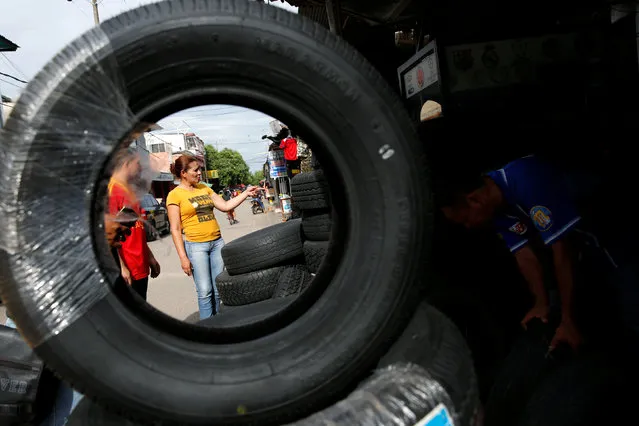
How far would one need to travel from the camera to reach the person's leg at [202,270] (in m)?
4.34

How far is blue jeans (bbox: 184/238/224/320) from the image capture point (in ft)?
14.3

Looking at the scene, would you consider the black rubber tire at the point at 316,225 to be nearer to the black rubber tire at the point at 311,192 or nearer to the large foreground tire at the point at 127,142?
the black rubber tire at the point at 311,192

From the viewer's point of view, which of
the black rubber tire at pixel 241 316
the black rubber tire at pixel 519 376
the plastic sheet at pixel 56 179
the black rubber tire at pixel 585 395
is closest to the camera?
the plastic sheet at pixel 56 179

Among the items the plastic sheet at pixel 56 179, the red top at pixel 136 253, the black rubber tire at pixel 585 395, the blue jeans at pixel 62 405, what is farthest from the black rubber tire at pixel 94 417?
the red top at pixel 136 253

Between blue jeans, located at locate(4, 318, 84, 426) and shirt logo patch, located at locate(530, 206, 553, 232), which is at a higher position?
shirt logo patch, located at locate(530, 206, 553, 232)

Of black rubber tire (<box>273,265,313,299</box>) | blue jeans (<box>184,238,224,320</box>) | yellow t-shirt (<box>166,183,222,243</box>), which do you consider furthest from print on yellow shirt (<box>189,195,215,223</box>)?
black rubber tire (<box>273,265,313,299</box>)

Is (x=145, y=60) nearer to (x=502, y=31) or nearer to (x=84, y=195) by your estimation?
(x=84, y=195)

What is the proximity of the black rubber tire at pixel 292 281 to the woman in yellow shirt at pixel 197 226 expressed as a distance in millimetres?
903

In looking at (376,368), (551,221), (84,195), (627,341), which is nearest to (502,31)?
(551,221)

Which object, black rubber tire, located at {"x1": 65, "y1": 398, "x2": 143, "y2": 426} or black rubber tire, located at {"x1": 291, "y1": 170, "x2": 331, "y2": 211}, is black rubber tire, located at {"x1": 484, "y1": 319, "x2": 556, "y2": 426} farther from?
black rubber tire, located at {"x1": 291, "y1": 170, "x2": 331, "y2": 211}

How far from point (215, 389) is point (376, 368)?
475 mm

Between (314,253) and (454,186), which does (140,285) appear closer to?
(314,253)

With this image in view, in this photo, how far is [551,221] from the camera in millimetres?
1895

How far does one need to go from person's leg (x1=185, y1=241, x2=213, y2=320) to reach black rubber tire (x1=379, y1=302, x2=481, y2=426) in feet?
10.3
